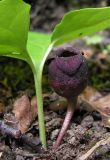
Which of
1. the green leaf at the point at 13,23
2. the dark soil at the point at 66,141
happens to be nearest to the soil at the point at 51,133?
the dark soil at the point at 66,141

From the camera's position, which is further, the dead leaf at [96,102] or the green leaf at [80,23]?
the dead leaf at [96,102]

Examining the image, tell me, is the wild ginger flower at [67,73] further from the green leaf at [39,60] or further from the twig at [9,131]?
the twig at [9,131]

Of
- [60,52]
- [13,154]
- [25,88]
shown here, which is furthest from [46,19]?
[13,154]

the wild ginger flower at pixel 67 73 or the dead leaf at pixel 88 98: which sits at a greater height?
the wild ginger flower at pixel 67 73

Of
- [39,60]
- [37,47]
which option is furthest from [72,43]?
[39,60]

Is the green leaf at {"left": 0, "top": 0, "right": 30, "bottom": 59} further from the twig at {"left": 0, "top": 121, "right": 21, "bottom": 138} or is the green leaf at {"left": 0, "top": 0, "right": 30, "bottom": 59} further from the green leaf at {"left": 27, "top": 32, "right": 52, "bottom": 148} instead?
the twig at {"left": 0, "top": 121, "right": 21, "bottom": 138}

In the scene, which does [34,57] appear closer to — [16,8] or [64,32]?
[64,32]
